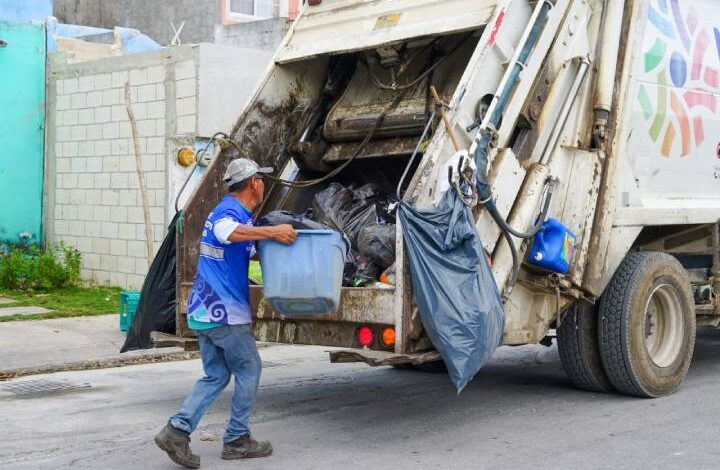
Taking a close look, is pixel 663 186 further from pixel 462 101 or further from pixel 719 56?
pixel 462 101

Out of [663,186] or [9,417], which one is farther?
[663,186]

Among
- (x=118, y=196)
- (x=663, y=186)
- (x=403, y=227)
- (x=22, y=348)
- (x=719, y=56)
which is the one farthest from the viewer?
(x=118, y=196)

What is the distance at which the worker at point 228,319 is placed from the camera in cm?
528

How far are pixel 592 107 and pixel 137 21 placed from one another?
49.1ft

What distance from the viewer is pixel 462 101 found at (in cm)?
608

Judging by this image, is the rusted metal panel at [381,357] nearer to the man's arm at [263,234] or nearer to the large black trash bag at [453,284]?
the large black trash bag at [453,284]

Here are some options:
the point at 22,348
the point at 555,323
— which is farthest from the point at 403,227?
the point at 22,348

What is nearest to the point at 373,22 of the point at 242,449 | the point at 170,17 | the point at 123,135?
the point at 242,449

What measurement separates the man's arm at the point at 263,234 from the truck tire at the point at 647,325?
249 cm

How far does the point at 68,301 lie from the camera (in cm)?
1184

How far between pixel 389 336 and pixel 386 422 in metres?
0.80

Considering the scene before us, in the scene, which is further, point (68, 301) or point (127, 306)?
point (68, 301)

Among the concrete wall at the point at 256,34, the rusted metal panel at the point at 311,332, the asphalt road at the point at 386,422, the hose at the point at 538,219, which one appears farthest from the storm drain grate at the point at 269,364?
the concrete wall at the point at 256,34

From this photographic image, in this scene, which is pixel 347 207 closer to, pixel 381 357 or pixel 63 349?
pixel 381 357
